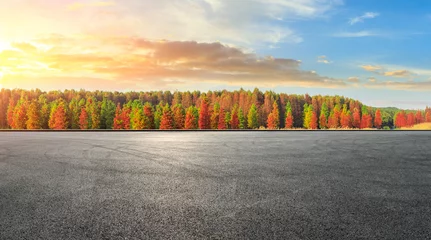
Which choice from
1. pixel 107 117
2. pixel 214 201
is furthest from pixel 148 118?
pixel 214 201

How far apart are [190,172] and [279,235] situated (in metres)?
5.80

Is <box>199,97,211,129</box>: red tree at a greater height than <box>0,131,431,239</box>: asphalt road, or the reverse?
<box>199,97,211,129</box>: red tree

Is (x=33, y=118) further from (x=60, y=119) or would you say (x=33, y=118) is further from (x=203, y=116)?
(x=203, y=116)

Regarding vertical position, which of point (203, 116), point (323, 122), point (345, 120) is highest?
point (203, 116)

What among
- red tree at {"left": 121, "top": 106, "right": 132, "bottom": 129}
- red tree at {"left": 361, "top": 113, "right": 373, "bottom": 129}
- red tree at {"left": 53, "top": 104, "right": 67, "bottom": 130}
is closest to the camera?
red tree at {"left": 53, "top": 104, "right": 67, "bottom": 130}

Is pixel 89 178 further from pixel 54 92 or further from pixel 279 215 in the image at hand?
pixel 54 92

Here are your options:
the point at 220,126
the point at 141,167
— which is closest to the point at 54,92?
the point at 220,126

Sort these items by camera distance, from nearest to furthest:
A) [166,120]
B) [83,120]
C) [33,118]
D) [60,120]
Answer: [166,120], [33,118], [60,120], [83,120]

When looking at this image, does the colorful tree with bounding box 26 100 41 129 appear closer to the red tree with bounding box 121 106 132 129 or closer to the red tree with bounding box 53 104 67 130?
the red tree with bounding box 53 104 67 130

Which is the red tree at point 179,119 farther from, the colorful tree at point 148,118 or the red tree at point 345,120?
the red tree at point 345,120

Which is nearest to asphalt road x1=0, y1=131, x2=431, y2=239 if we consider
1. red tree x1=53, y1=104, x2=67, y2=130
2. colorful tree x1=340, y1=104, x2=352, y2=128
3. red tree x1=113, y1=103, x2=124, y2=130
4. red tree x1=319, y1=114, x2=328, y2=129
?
red tree x1=53, y1=104, x2=67, y2=130

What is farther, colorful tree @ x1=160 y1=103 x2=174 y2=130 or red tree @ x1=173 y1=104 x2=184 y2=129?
red tree @ x1=173 y1=104 x2=184 y2=129

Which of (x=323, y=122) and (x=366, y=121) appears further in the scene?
(x=366, y=121)

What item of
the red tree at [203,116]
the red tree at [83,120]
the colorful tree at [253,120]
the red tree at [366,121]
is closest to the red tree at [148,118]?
the red tree at [203,116]
